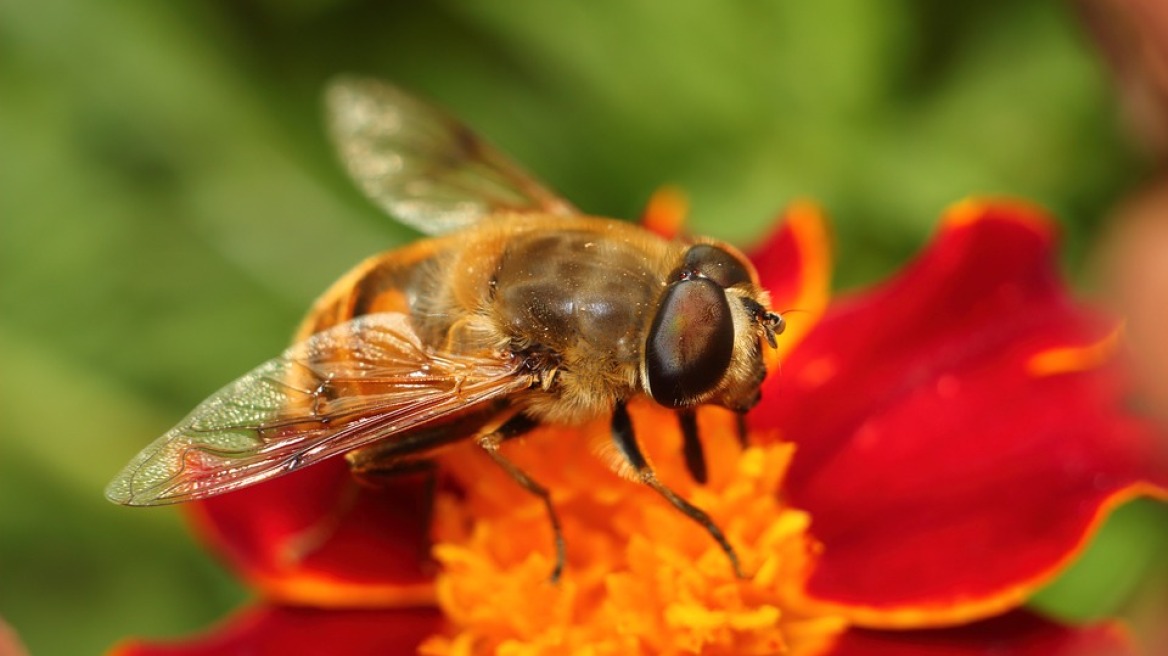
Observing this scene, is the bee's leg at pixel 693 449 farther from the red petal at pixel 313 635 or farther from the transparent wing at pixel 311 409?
the red petal at pixel 313 635

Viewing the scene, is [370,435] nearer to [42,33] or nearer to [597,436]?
[597,436]

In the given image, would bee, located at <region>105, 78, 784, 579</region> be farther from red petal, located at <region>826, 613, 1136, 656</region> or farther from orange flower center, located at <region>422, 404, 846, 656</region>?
red petal, located at <region>826, 613, 1136, 656</region>

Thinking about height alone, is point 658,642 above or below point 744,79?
below

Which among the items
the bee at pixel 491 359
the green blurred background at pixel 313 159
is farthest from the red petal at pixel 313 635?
the green blurred background at pixel 313 159

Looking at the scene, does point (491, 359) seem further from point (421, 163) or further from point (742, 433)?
point (421, 163)

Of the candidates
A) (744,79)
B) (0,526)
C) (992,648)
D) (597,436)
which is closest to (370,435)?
(597,436)

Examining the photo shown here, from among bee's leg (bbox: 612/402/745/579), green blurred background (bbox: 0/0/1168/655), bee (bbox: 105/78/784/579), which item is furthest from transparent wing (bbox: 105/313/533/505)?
green blurred background (bbox: 0/0/1168/655)
